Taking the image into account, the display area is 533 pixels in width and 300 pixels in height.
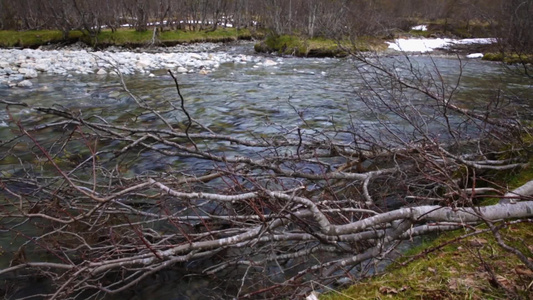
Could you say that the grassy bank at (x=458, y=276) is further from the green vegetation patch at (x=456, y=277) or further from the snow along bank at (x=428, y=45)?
the snow along bank at (x=428, y=45)

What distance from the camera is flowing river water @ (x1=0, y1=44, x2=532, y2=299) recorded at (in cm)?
756

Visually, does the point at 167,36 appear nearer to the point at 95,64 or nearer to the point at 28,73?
the point at 95,64

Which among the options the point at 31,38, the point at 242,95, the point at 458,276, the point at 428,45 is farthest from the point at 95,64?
the point at 428,45

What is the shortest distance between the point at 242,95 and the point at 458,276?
8515 millimetres

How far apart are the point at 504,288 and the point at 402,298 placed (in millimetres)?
533

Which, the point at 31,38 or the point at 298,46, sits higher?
the point at 298,46

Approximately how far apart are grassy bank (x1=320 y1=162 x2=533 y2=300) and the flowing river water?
103 inches

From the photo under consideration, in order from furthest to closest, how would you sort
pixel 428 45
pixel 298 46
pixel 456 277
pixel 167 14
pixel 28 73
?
1. pixel 167 14
2. pixel 428 45
3. pixel 298 46
4. pixel 28 73
5. pixel 456 277

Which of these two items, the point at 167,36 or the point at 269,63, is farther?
the point at 167,36

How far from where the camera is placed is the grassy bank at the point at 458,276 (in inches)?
85.0

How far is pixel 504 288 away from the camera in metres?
2.07

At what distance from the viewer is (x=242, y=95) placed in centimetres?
1036

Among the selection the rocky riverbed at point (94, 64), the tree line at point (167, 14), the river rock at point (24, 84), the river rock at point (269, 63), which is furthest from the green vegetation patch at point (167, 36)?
the river rock at point (24, 84)

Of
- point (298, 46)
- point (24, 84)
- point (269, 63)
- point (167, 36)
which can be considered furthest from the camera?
point (167, 36)
